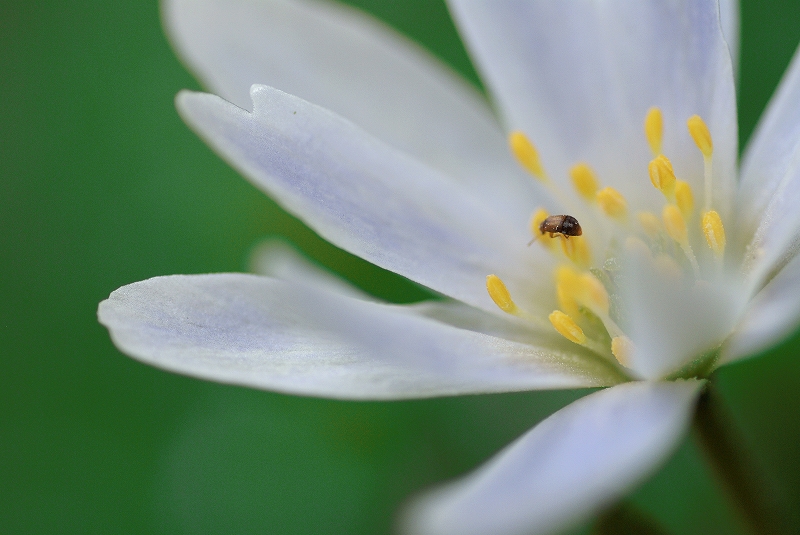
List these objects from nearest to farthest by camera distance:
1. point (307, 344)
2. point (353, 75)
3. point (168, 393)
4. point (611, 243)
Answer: point (307, 344) → point (611, 243) → point (353, 75) → point (168, 393)

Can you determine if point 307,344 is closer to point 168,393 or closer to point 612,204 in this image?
point 612,204

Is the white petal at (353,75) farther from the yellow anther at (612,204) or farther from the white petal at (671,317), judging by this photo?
the white petal at (671,317)

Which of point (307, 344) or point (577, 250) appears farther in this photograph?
point (577, 250)

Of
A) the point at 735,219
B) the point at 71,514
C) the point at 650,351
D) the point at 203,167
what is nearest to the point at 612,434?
the point at 650,351

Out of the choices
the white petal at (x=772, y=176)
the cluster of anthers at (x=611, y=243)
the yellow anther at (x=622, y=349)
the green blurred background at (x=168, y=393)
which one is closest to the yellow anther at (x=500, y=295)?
the cluster of anthers at (x=611, y=243)

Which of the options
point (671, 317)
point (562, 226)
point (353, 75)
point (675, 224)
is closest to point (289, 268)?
point (353, 75)

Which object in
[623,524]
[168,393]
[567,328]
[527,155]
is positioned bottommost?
[168,393]

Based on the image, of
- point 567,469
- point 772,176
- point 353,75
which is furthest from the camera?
point 353,75

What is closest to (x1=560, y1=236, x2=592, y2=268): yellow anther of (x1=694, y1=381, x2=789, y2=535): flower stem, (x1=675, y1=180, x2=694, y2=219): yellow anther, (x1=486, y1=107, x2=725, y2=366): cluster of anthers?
(x1=486, y1=107, x2=725, y2=366): cluster of anthers
